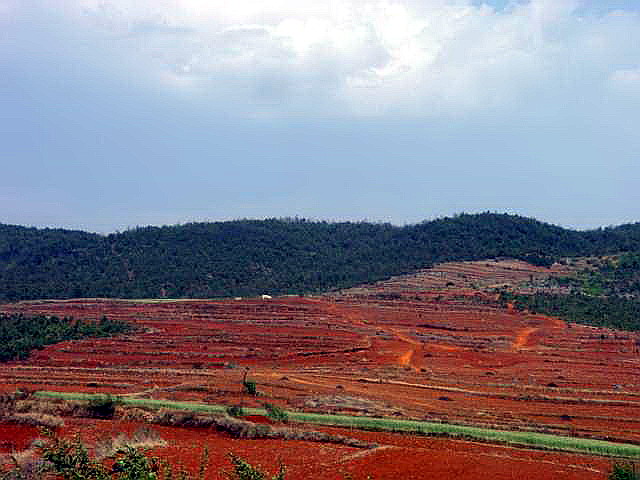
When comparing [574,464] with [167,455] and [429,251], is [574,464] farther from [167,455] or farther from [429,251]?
[429,251]

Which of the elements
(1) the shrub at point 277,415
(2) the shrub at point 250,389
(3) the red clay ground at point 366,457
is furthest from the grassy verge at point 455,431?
(2) the shrub at point 250,389

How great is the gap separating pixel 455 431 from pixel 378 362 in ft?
64.3

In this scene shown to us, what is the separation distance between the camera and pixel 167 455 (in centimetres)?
1783

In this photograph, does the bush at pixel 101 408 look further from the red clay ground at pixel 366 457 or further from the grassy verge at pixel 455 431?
the grassy verge at pixel 455 431

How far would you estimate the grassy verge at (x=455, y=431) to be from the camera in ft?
71.7

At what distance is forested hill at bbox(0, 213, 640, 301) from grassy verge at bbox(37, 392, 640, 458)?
2513 inches

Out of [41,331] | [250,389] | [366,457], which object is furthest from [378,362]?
[41,331]

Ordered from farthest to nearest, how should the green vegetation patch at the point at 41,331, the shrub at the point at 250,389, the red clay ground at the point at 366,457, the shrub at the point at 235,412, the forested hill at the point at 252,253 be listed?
the forested hill at the point at 252,253, the green vegetation patch at the point at 41,331, the shrub at the point at 250,389, the shrub at the point at 235,412, the red clay ground at the point at 366,457

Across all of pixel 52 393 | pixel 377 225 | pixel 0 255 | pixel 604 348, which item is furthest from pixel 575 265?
pixel 0 255

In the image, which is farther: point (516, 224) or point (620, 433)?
point (516, 224)

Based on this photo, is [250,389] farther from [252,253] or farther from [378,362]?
[252,253]

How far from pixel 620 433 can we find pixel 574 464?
723cm

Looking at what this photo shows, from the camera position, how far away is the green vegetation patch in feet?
140

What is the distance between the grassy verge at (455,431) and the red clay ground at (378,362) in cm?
133
